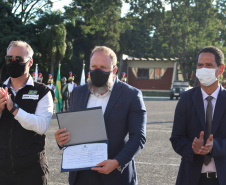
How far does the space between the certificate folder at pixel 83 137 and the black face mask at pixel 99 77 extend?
0.94 feet

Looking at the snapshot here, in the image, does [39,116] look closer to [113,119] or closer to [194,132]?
[113,119]

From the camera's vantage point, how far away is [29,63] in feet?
11.1

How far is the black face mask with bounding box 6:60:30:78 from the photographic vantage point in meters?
3.22

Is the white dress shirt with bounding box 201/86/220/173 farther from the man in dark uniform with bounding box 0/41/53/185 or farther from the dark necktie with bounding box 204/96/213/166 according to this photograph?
the man in dark uniform with bounding box 0/41/53/185

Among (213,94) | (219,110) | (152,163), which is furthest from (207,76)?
(152,163)

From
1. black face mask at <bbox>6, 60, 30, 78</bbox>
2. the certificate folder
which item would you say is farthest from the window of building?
the certificate folder

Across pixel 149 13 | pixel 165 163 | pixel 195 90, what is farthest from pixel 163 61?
pixel 195 90

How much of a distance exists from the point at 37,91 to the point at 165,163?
15.0 feet

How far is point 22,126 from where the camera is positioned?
3.09 meters

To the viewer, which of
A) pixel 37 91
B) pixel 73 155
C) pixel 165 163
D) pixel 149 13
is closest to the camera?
pixel 73 155

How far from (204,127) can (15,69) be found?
169cm

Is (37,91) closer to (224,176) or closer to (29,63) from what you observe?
(29,63)

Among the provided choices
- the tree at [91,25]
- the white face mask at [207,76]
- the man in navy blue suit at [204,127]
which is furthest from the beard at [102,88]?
the tree at [91,25]

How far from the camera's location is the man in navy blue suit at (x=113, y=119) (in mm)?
2908
